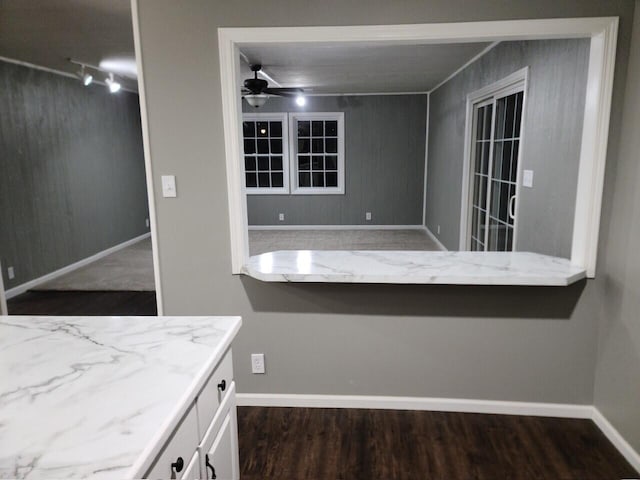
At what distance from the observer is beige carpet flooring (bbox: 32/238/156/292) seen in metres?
4.86

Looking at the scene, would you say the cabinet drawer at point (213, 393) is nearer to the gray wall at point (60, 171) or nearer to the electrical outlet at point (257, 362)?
the electrical outlet at point (257, 362)

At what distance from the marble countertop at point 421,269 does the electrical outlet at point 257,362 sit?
504 millimetres

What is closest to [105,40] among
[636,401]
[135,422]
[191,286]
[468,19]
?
[191,286]

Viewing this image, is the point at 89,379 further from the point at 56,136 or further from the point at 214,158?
the point at 56,136

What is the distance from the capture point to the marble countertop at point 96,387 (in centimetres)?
86

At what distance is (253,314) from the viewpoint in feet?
8.22

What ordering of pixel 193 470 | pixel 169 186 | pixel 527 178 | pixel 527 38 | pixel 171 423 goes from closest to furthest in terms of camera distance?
pixel 171 423 → pixel 193 470 → pixel 527 38 → pixel 169 186 → pixel 527 178

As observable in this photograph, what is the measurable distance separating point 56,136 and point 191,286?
155 inches

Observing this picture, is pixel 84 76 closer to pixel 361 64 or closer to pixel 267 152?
pixel 361 64

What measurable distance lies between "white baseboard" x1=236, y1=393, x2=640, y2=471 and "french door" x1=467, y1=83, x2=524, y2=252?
139 cm

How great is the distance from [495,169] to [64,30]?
3.77 m

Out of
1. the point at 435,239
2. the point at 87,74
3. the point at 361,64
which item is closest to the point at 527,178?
the point at 361,64

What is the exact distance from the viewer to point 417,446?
2.23 meters

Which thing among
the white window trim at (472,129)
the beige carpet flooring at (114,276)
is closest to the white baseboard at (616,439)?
the white window trim at (472,129)
